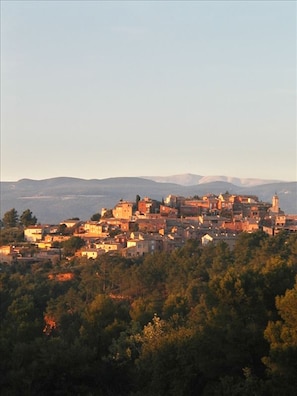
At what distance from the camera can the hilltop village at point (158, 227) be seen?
43.4m

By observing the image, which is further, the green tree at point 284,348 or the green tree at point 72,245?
the green tree at point 72,245

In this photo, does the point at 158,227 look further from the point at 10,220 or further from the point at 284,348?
the point at 284,348

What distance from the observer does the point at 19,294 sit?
2816 cm

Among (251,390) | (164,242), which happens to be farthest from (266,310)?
(164,242)

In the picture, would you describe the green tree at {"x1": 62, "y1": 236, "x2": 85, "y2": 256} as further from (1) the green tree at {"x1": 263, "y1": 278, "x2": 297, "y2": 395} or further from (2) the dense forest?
(1) the green tree at {"x1": 263, "y1": 278, "x2": 297, "y2": 395}

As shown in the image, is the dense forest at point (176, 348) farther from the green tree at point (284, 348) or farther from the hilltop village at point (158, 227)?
the hilltop village at point (158, 227)

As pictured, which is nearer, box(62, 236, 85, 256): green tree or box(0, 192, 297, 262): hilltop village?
box(0, 192, 297, 262): hilltop village

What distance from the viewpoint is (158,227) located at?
48219mm

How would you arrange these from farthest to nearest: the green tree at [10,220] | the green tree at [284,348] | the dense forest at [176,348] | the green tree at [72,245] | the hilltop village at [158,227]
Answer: the green tree at [10,220], the green tree at [72,245], the hilltop village at [158,227], the dense forest at [176,348], the green tree at [284,348]

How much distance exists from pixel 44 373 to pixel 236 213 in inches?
1426

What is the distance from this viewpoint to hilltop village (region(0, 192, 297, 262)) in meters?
43.4

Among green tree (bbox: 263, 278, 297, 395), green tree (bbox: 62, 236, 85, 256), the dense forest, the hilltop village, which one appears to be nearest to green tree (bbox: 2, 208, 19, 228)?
the hilltop village

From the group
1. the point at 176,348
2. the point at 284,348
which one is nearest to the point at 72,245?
the point at 176,348

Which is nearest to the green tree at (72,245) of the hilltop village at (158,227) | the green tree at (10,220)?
the hilltop village at (158,227)
